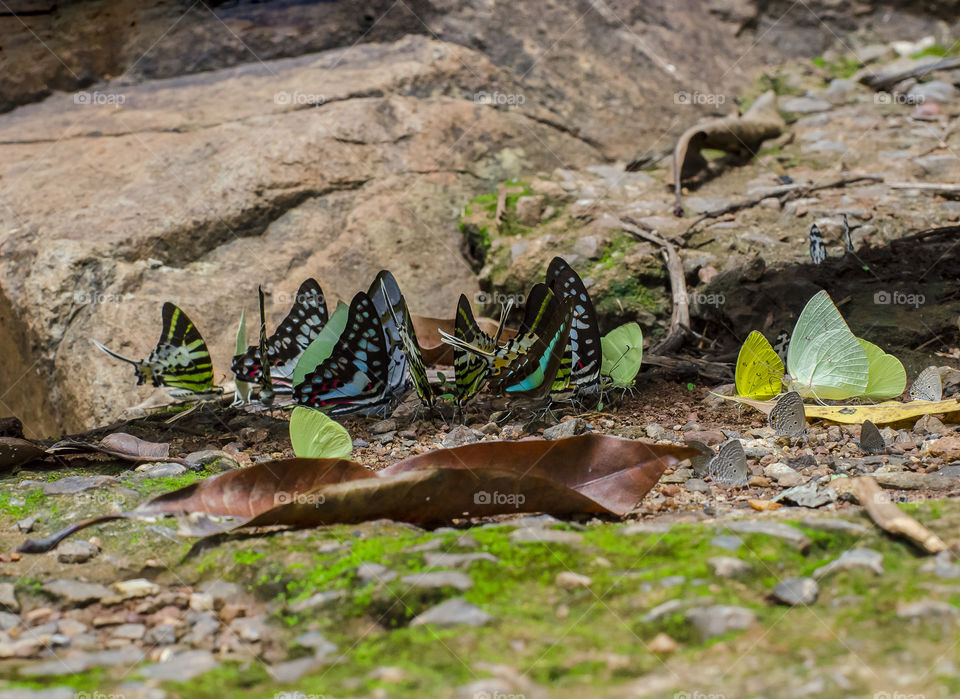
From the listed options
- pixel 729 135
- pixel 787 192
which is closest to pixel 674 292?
pixel 787 192

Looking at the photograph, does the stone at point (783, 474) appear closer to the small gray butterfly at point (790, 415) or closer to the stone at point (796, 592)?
the small gray butterfly at point (790, 415)

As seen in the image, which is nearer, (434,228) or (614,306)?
(614,306)

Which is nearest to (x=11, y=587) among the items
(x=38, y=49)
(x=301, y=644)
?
(x=301, y=644)

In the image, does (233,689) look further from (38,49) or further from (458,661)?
(38,49)

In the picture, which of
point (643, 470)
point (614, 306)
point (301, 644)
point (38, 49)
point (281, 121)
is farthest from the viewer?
point (38, 49)

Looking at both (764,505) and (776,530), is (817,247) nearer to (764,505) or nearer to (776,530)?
(764,505)

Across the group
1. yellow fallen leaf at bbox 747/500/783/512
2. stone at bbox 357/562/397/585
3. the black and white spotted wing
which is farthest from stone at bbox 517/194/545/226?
stone at bbox 357/562/397/585
